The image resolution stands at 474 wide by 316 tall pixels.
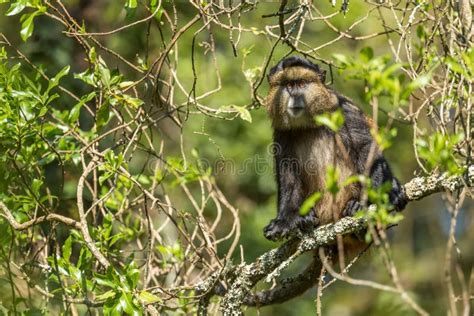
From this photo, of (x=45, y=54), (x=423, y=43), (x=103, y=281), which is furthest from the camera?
(x=45, y=54)

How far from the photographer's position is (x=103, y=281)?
4.74 metres

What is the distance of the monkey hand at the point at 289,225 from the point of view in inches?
252

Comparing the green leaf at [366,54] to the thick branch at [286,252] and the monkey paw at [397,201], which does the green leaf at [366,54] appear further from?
the monkey paw at [397,201]

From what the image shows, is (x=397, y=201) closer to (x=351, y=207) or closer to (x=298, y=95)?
(x=351, y=207)

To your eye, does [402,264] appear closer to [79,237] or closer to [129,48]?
[129,48]

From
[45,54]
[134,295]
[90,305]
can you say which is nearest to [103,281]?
[134,295]

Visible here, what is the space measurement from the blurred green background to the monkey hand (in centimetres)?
348

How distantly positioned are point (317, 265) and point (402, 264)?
19.9 feet

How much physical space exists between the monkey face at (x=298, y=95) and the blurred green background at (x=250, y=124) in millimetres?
2837

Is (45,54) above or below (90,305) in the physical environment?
above

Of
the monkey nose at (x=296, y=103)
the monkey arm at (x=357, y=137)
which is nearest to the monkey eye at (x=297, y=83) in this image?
the monkey nose at (x=296, y=103)

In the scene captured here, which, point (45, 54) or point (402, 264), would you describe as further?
point (402, 264)

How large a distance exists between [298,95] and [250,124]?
4075 millimetres

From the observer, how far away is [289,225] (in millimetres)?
6520
